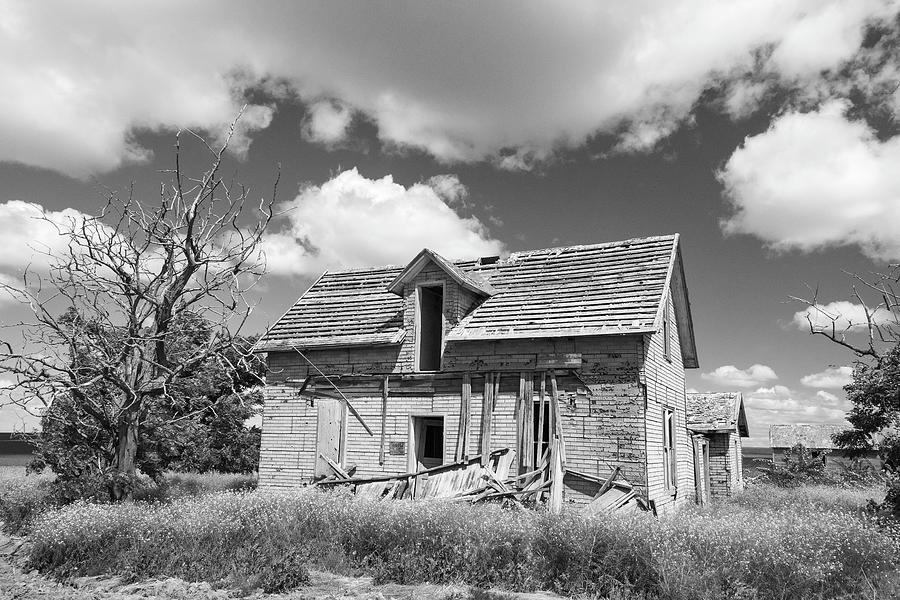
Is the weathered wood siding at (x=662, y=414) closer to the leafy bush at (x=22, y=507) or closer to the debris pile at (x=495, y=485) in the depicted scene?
the debris pile at (x=495, y=485)

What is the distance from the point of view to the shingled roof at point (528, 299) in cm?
1692

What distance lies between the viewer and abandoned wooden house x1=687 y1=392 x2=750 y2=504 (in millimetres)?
24188

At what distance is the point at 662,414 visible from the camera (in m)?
18.4

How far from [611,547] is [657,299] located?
8.40 m

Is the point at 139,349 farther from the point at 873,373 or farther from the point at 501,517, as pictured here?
the point at 873,373

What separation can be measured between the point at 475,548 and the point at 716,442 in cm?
2216

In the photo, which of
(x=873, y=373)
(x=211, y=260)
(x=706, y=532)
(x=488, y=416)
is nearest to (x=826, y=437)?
(x=873, y=373)

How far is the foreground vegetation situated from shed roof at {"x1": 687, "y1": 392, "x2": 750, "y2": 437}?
17207mm

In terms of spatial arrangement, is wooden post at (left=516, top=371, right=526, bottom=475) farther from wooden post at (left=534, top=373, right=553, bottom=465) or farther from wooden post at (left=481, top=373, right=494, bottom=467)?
wooden post at (left=481, top=373, right=494, bottom=467)

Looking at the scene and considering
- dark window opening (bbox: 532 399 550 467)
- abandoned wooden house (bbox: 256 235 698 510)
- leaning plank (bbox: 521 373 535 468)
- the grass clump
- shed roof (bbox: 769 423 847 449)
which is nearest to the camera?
the grass clump

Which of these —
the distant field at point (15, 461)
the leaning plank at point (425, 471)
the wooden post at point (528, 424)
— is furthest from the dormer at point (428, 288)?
the distant field at point (15, 461)

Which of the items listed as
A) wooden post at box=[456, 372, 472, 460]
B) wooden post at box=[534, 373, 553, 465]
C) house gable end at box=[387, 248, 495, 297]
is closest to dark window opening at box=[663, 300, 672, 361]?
wooden post at box=[534, 373, 553, 465]

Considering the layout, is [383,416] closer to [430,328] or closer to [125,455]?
[430,328]

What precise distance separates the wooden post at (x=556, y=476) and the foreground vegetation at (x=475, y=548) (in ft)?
10.4
